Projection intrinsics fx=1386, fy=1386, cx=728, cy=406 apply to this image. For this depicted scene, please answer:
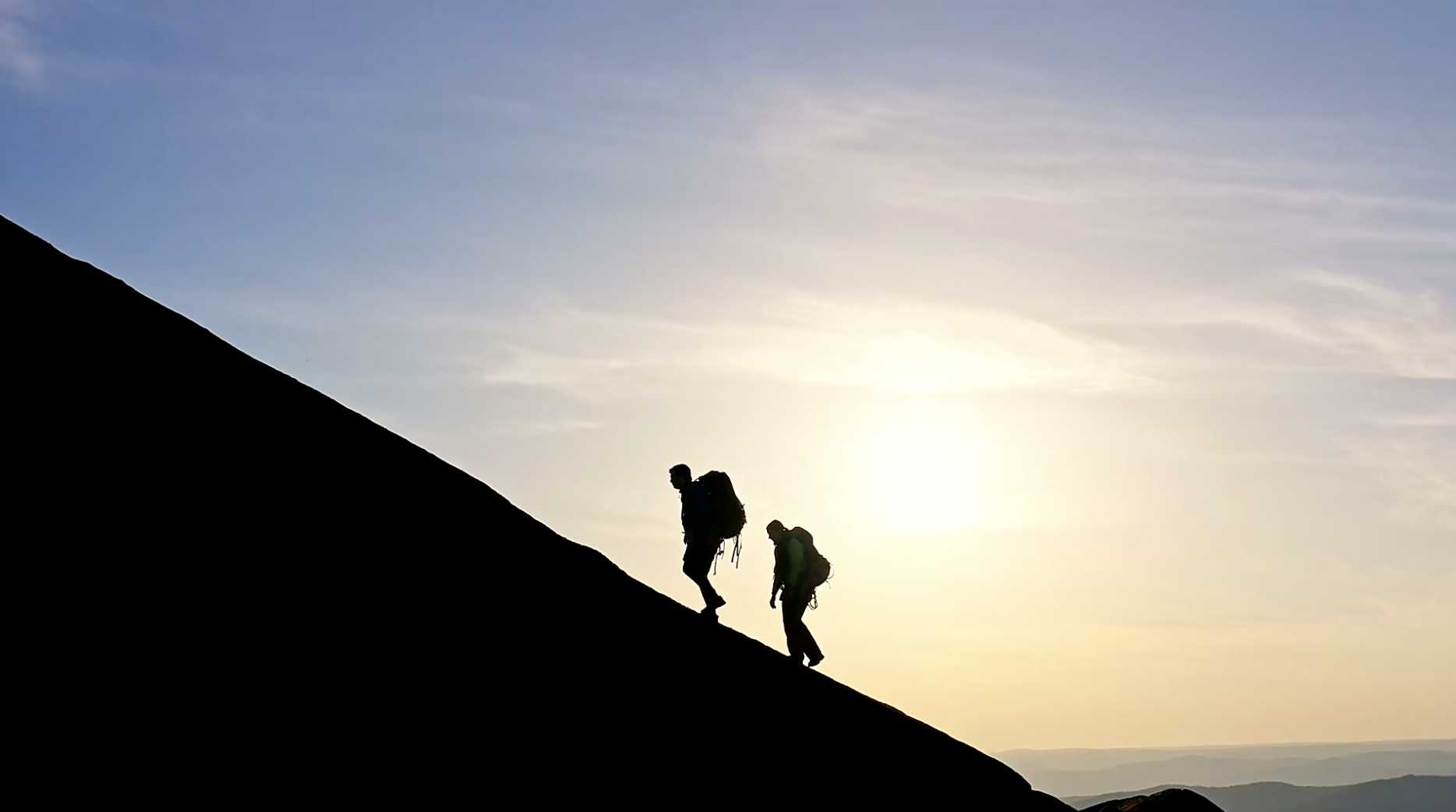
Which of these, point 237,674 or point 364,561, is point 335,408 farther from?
point 237,674

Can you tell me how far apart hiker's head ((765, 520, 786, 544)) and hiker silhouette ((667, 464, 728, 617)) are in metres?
2.03

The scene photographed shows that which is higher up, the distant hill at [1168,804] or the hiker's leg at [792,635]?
the hiker's leg at [792,635]

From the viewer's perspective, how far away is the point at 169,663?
11805 mm

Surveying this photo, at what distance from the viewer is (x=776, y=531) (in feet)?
75.3

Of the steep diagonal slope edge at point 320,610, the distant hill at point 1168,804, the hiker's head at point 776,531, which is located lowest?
the distant hill at point 1168,804

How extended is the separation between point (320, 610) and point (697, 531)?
8437 millimetres

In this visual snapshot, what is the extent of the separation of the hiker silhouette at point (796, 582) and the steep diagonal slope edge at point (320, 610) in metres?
4.71

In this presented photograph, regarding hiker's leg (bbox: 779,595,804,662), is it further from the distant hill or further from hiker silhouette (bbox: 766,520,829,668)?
the distant hill

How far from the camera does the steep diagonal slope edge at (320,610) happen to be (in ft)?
A: 39.1

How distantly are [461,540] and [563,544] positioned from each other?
75.4 inches

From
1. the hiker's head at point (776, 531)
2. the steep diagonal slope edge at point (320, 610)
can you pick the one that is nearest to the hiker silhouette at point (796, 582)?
the hiker's head at point (776, 531)

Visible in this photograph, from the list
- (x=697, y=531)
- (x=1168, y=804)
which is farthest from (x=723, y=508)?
(x=1168, y=804)

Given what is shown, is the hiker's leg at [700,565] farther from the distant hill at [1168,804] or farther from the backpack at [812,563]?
the distant hill at [1168,804]

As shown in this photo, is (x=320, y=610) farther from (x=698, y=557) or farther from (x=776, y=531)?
(x=776, y=531)
